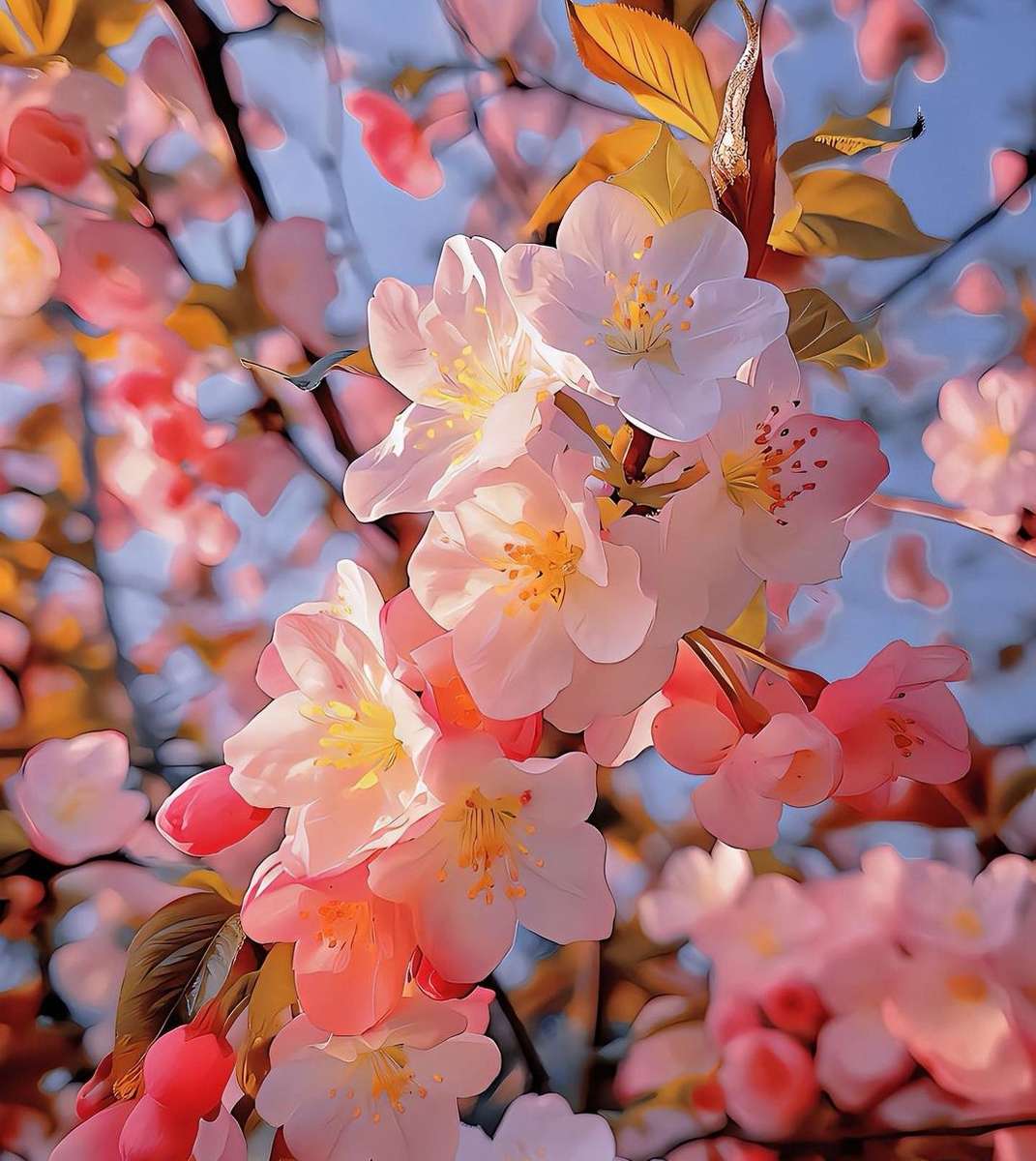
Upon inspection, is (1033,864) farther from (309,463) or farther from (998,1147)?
(309,463)

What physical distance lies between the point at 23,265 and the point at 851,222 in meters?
0.55

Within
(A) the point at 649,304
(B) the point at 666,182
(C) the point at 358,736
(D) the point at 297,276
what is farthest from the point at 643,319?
(D) the point at 297,276

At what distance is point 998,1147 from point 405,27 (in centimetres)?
80

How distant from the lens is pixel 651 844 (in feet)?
2.10

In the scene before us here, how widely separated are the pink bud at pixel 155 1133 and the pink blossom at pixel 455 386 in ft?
1.06

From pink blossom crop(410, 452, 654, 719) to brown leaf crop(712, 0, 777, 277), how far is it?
0.18 m

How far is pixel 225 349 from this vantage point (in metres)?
0.68

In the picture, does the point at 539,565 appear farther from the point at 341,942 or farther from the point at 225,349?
the point at 225,349

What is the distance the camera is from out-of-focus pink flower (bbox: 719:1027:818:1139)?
61 cm

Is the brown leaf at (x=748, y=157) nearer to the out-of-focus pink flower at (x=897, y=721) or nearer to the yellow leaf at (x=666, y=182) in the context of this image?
the yellow leaf at (x=666, y=182)

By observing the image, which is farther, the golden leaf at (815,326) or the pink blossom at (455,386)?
the golden leaf at (815,326)

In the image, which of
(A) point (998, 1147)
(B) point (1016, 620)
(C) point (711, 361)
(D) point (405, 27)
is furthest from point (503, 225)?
(A) point (998, 1147)

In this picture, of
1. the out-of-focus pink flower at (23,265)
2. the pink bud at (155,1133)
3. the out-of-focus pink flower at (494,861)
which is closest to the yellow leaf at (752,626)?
the out-of-focus pink flower at (494,861)

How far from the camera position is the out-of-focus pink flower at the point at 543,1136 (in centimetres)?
62
